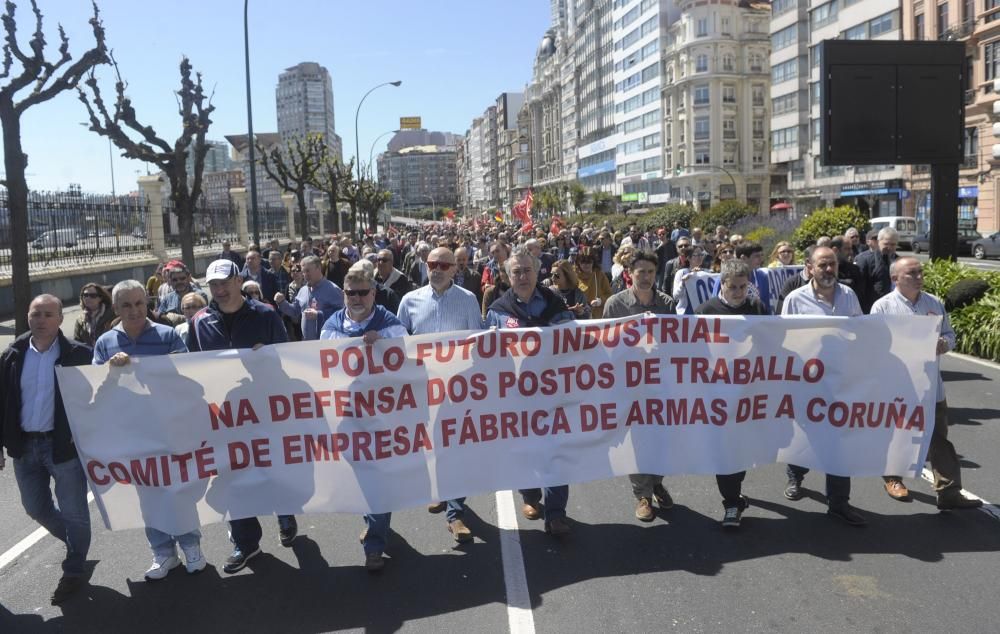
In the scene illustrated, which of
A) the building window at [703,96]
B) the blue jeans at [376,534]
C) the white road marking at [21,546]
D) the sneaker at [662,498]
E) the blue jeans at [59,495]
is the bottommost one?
the white road marking at [21,546]

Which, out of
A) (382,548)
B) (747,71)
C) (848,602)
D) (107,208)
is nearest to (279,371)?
(382,548)

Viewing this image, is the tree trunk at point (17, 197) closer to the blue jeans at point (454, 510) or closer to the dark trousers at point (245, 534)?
the dark trousers at point (245, 534)

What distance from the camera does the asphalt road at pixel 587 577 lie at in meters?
4.45

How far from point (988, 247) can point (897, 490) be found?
3244 centimetres

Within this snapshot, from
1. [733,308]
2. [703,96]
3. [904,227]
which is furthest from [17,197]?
[703,96]

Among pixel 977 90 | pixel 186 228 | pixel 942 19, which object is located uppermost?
pixel 942 19

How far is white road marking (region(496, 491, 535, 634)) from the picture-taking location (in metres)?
4.45

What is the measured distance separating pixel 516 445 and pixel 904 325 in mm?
2565

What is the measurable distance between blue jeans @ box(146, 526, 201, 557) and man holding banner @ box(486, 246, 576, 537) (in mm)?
2001

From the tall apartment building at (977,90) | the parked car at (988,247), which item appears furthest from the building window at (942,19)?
the parked car at (988,247)

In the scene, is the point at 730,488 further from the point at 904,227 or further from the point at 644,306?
the point at 904,227

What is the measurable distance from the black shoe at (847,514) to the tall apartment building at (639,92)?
87.0 metres

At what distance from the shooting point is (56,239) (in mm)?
21391

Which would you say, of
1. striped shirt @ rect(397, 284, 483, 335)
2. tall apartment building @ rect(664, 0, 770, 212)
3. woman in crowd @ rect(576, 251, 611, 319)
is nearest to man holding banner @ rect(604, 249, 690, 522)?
striped shirt @ rect(397, 284, 483, 335)
